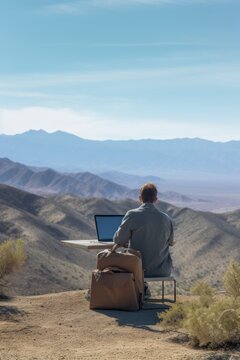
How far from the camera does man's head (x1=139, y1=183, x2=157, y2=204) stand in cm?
945

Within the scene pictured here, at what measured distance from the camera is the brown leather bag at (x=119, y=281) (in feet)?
29.5

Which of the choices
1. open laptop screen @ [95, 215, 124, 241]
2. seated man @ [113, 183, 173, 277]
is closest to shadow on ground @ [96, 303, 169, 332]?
seated man @ [113, 183, 173, 277]

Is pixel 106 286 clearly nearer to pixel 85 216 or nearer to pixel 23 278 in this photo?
pixel 23 278

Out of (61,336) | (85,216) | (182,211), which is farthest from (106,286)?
(182,211)

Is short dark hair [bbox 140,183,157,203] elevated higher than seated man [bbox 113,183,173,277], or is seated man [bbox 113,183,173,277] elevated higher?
short dark hair [bbox 140,183,157,203]

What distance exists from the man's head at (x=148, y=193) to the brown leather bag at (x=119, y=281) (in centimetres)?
84

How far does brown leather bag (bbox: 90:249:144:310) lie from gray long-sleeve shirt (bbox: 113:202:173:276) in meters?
0.30

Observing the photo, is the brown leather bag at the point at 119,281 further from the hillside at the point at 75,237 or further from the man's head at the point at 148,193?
the hillside at the point at 75,237

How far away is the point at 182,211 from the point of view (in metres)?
84.9

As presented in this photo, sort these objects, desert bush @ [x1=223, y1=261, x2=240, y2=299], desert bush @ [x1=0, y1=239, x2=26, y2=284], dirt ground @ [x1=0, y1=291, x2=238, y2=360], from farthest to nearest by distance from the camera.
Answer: desert bush @ [x1=0, y1=239, x2=26, y2=284], desert bush @ [x1=223, y1=261, x2=240, y2=299], dirt ground @ [x1=0, y1=291, x2=238, y2=360]

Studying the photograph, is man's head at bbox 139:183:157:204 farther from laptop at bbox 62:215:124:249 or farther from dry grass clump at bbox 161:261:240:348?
dry grass clump at bbox 161:261:240:348

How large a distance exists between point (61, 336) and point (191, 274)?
48.0 meters

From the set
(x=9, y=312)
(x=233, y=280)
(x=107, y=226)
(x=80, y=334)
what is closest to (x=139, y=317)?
(x=80, y=334)

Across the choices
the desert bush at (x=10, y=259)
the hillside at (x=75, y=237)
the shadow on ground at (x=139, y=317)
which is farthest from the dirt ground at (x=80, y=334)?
the hillside at (x=75, y=237)
